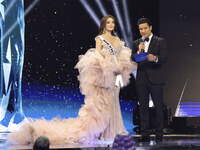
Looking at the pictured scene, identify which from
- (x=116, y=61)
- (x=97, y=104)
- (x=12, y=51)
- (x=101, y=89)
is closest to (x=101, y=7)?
(x=12, y=51)

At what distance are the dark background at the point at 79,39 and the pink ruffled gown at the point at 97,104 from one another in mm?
2395

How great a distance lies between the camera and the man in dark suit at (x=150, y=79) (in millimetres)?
4496

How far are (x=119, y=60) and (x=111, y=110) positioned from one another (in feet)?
2.30

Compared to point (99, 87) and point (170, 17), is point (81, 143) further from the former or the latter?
point (170, 17)

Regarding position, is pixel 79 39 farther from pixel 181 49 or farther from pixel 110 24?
pixel 110 24

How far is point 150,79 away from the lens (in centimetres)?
449

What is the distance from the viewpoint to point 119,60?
4891 millimetres

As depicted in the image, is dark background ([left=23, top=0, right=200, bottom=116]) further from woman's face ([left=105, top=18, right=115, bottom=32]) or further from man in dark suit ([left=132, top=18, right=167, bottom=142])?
man in dark suit ([left=132, top=18, right=167, bottom=142])

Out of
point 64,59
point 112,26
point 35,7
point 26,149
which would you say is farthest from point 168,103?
point 26,149

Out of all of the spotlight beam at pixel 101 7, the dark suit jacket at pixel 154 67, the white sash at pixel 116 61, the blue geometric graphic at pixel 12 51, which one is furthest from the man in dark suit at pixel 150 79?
the blue geometric graphic at pixel 12 51

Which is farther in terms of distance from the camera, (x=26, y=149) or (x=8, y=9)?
(x=8, y=9)

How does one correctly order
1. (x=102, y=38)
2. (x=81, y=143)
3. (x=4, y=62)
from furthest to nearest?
(x=4, y=62) → (x=102, y=38) → (x=81, y=143)

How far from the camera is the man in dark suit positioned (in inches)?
177

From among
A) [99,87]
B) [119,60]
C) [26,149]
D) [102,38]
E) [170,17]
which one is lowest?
[26,149]
